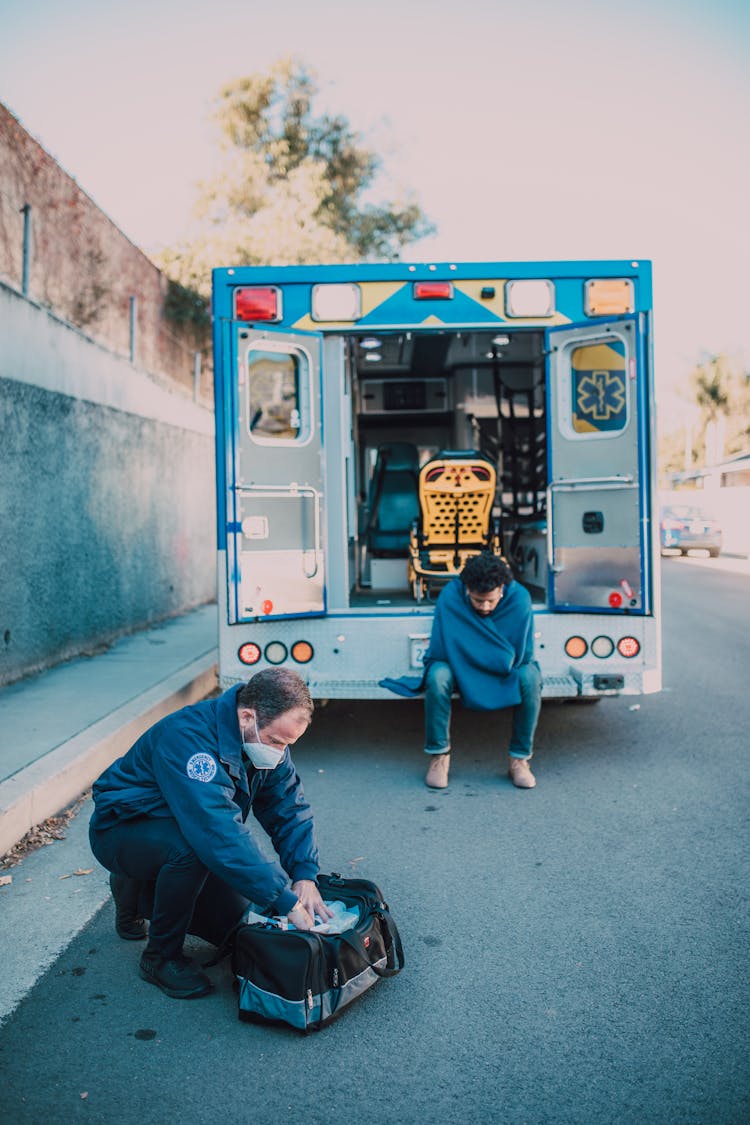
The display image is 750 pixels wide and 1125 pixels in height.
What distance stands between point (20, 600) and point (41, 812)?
3484 millimetres

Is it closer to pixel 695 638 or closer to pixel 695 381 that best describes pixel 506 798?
pixel 695 638

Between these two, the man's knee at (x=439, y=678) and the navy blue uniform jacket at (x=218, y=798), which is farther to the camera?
the man's knee at (x=439, y=678)

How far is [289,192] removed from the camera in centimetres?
2134

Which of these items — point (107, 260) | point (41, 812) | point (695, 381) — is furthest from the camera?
point (695, 381)

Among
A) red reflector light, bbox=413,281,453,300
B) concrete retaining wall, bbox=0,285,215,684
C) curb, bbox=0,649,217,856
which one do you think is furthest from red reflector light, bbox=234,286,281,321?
curb, bbox=0,649,217,856

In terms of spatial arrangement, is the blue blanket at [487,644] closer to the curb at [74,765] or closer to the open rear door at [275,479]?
the open rear door at [275,479]

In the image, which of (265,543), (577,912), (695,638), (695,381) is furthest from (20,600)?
(695,381)

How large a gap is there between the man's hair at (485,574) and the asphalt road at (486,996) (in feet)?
3.97

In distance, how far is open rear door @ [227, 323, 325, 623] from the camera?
6.22 m

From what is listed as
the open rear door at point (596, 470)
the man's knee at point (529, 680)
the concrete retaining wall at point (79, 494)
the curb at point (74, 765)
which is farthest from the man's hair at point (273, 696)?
the concrete retaining wall at point (79, 494)

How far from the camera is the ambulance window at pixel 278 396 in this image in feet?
20.8

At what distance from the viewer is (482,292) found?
→ 6473 mm

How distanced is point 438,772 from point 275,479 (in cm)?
209

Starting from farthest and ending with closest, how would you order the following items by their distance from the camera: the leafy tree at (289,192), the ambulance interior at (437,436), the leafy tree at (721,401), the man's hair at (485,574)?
the leafy tree at (721,401)
the leafy tree at (289,192)
the ambulance interior at (437,436)
the man's hair at (485,574)
